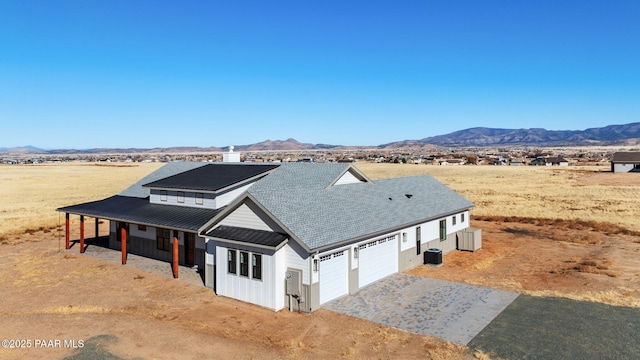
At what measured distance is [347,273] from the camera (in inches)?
768

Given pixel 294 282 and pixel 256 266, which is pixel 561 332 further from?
pixel 256 266

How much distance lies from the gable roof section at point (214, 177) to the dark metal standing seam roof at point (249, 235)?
496 centimetres

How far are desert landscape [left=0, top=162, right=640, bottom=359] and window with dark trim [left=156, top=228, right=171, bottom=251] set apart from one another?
106 inches

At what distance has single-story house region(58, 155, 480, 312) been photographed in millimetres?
17984

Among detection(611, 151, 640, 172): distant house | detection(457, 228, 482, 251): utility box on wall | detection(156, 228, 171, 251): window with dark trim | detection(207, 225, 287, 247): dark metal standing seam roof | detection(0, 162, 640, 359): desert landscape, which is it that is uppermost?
detection(611, 151, 640, 172): distant house

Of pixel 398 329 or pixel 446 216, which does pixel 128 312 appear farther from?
pixel 446 216

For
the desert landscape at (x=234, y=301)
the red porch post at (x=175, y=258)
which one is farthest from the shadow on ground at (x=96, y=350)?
the red porch post at (x=175, y=258)

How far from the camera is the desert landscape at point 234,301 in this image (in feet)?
46.7

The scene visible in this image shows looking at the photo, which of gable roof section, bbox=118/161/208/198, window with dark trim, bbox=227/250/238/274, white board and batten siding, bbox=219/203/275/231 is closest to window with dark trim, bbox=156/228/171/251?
gable roof section, bbox=118/161/208/198

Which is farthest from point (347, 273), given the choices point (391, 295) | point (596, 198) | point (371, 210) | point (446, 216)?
point (596, 198)

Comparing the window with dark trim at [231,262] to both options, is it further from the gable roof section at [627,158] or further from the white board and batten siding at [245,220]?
the gable roof section at [627,158]

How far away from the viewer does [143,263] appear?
85.7 feet

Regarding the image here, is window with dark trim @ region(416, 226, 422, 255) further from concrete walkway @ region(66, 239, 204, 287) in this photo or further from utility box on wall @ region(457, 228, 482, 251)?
concrete walkway @ region(66, 239, 204, 287)

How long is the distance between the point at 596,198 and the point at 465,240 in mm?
37061
